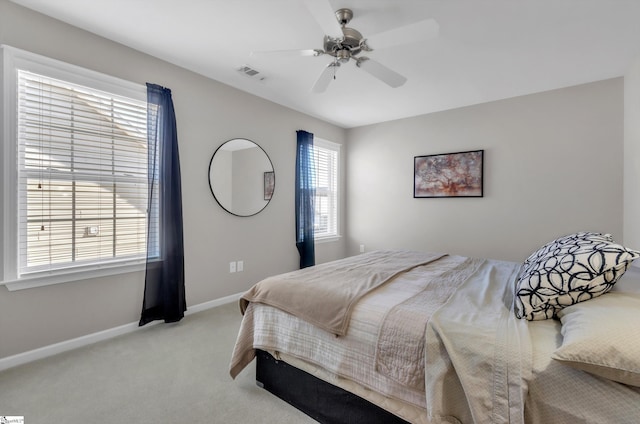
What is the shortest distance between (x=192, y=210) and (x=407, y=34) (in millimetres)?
2513

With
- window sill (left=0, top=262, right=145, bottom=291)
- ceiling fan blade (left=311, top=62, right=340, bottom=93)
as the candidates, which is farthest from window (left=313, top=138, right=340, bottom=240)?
window sill (left=0, top=262, right=145, bottom=291)

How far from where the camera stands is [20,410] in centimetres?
164

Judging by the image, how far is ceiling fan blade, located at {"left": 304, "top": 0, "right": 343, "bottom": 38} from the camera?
5.10ft

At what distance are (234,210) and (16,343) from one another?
2040mm

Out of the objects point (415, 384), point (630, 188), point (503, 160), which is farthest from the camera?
point (503, 160)

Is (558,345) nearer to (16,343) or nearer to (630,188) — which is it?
(630,188)

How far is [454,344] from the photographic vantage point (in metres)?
1.12

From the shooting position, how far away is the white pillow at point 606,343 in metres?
0.85

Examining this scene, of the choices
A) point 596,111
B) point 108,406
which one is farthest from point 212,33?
point 596,111

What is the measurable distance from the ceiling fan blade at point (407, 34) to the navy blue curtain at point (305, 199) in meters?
2.38

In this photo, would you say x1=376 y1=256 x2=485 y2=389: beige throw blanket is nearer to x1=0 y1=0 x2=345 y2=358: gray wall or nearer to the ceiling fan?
the ceiling fan

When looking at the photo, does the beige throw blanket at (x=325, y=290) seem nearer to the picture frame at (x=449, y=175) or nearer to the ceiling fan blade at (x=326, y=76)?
the ceiling fan blade at (x=326, y=76)

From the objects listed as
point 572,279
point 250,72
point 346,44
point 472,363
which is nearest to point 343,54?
point 346,44

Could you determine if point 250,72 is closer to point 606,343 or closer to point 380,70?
point 380,70
